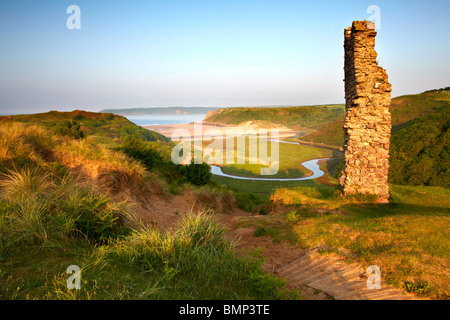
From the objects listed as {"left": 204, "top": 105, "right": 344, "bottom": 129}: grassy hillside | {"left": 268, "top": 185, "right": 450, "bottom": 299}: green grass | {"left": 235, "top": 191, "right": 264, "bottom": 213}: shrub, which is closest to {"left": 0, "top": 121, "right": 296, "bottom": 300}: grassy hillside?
{"left": 268, "top": 185, "right": 450, "bottom": 299}: green grass

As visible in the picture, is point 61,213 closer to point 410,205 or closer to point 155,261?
point 155,261

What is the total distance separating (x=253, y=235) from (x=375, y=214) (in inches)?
208

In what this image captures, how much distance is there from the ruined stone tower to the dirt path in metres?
5.98

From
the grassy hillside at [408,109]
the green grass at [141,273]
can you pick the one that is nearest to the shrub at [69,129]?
the green grass at [141,273]

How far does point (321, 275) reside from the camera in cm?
475

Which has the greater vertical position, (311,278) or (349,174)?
(349,174)

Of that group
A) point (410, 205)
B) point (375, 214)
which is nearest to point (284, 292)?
point (375, 214)

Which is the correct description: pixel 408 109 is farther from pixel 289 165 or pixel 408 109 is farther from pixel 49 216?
pixel 49 216

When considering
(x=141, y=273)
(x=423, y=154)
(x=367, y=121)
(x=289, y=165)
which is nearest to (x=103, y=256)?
(x=141, y=273)

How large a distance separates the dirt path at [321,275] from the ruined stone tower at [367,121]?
5.98 meters

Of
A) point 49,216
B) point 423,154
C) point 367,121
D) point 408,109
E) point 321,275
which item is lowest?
point 321,275

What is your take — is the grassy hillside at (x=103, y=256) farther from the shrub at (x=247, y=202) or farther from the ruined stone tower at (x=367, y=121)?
the shrub at (x=247, y=202)

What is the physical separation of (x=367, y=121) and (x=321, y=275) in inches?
315
